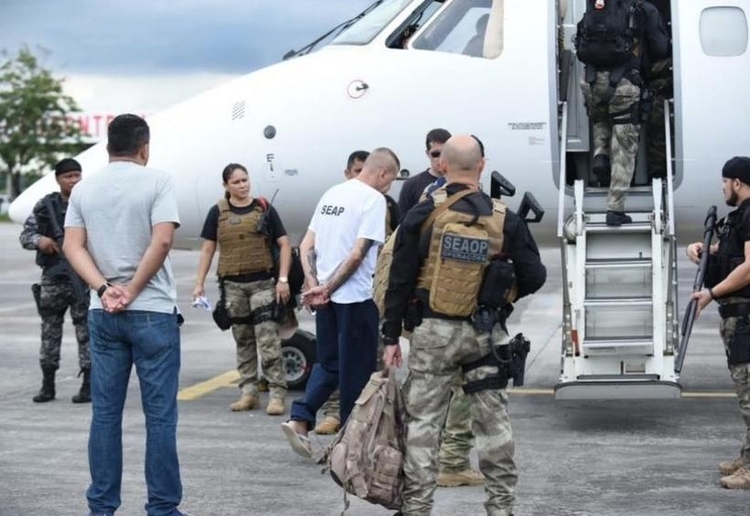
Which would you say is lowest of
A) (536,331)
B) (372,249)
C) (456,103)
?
(536,331)

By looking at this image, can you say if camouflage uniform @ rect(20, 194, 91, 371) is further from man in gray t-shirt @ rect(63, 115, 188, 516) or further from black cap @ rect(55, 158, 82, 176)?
man in gray t-shirt @ rect(63, 115, 188, 516)

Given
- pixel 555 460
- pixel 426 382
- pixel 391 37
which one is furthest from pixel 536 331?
pixel 426 382

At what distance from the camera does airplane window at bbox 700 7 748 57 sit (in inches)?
401

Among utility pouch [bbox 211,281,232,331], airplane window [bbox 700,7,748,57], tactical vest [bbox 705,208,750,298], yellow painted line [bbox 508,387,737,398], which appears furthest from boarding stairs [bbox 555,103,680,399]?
utility pouch [bbox 211,281,232,331]

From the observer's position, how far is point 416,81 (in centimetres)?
1038

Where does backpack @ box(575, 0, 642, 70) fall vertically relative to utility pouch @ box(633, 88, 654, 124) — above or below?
above

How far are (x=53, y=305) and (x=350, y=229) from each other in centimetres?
330

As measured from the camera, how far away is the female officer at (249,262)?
10.1 meters

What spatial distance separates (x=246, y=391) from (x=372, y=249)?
230 centimetres

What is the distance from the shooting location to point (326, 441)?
9.09 meters

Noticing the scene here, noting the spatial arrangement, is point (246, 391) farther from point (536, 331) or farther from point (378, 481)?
point (536, 331)

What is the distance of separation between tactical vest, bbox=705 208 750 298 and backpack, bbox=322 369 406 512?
224cm

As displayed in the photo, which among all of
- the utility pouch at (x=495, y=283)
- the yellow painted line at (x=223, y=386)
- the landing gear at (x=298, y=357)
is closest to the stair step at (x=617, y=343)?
the yellow painted line at (x=223, y=386)

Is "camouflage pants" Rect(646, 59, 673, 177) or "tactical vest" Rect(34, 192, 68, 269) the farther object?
"tactical vest" Rect(34, 192, 68, 269)
